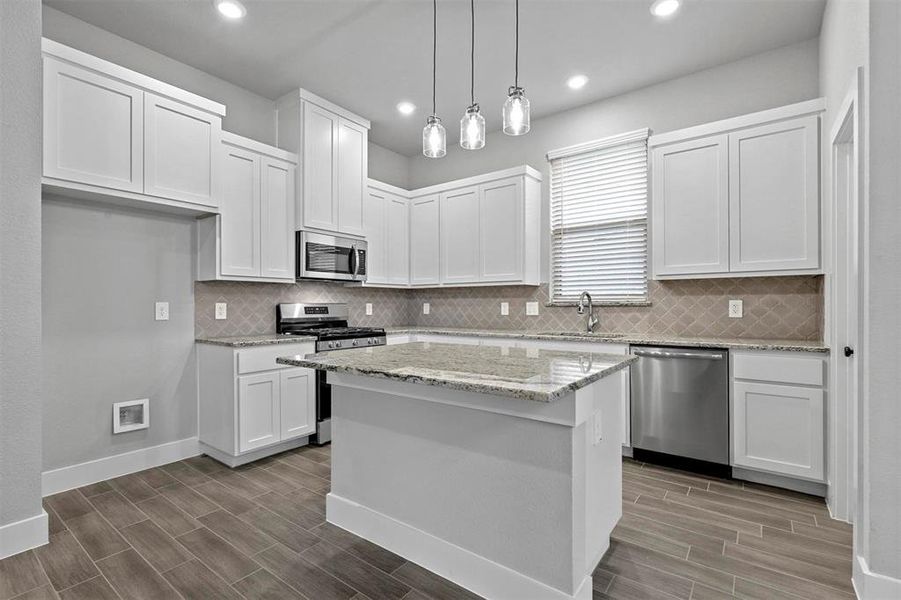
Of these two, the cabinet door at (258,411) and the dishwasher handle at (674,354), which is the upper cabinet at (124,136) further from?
the dishwasher handle at (674,354)

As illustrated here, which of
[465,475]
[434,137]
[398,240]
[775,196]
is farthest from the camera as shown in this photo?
[398,240]

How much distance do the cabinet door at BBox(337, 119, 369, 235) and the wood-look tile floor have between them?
238 centimetres

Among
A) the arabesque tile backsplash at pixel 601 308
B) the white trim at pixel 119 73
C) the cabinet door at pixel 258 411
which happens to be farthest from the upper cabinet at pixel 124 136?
the cabinet door at pixel 258 411

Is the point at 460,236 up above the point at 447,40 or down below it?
below

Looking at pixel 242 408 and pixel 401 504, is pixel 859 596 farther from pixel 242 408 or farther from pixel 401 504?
pixel 242 408

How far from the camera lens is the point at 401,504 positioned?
1.99 m

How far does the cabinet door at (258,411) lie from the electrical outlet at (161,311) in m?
0.77

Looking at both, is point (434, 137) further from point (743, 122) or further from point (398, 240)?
point (398, 240)

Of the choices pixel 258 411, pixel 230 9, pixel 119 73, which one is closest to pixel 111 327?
pixel 258 411

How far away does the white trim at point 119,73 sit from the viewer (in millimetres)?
2458

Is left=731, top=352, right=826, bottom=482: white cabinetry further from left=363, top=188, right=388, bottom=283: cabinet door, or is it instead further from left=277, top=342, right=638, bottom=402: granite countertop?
left=363, top=188, right=388, bottom=283: cabinet door

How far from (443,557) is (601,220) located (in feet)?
10.3

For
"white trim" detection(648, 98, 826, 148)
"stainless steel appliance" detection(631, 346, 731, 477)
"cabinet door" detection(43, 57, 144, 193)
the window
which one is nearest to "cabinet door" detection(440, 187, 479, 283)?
the window

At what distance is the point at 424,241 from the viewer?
194 inches
